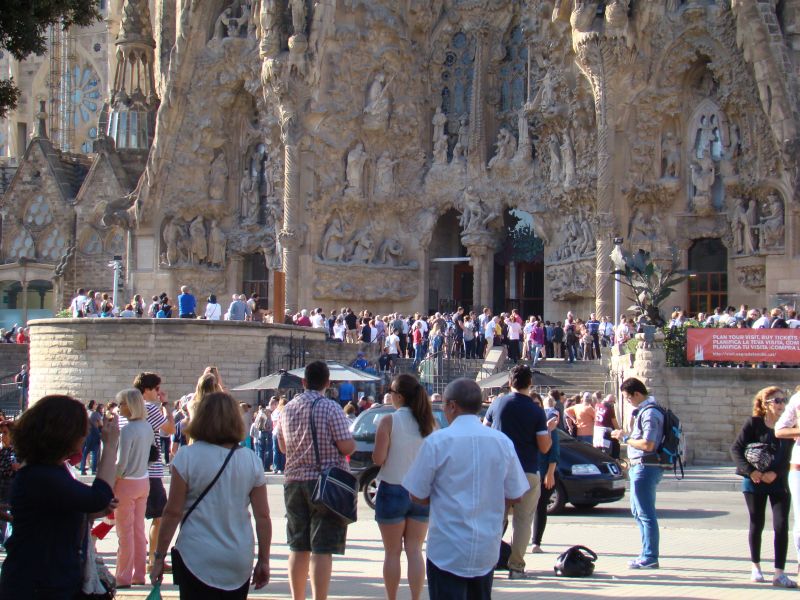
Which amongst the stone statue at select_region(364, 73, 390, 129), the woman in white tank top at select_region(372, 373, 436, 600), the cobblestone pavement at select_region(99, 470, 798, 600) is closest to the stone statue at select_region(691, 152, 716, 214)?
the stone statue at select_region(364, 73, 390, 129)

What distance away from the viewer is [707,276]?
34844 mm

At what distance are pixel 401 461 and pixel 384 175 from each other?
31.0 m

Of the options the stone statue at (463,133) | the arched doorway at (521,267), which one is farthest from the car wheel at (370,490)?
the stone statue at (463,133)

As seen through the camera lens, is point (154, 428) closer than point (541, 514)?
Yes

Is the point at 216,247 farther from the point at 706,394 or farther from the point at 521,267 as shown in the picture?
the point at 706,394

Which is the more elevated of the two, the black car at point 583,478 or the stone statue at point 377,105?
the stone statue at point 377,105

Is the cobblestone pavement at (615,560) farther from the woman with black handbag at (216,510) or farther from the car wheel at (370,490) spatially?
the woman with black handbag at (216,510)

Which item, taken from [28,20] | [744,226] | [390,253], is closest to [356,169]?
[390,253]

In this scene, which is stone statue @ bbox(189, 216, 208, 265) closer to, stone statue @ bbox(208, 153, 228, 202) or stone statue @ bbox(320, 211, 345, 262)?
stone statue @ bbox(208, 153, 228, 202)

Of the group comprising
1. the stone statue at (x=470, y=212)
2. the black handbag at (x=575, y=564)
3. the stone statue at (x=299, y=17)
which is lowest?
the black handbag at (x=575, y=564)

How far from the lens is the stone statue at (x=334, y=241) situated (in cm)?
3831

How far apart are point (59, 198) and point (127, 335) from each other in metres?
15.9

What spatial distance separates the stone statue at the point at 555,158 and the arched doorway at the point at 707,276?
14.5ft

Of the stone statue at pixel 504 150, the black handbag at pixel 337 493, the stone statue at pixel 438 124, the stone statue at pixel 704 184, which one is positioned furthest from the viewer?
the stone statue at pixel 438 124
